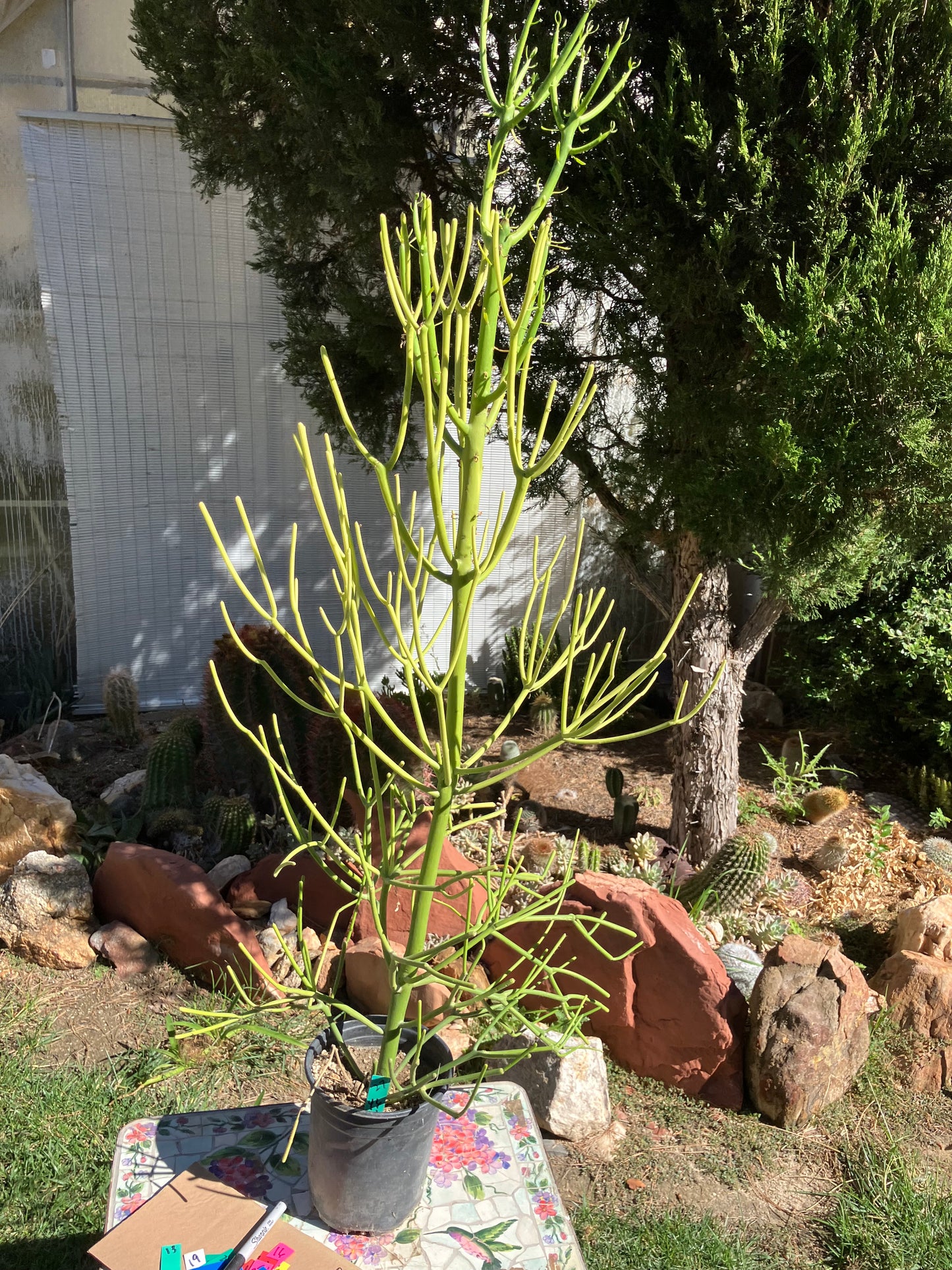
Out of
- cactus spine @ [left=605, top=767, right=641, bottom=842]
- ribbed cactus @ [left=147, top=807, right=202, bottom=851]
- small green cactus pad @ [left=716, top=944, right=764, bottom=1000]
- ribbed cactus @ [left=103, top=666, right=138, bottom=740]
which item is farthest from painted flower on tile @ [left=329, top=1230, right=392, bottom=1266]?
ribbed cactus @ [left=103, top=666, right=138, bottom=740]

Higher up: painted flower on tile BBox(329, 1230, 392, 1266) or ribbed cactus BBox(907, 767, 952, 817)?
painted flower on tile BBox(329, 1230, 392, 1266)

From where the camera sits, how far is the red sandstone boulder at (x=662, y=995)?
2.85 m

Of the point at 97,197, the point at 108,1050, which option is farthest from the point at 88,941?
the point at 97,197

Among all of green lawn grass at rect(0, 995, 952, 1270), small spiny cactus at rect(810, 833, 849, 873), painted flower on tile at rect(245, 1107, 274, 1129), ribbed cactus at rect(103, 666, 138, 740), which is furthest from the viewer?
ribbed cactus at rect(103, 666, 138, 740)

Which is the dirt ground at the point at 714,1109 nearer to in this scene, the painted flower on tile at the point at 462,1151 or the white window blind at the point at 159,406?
the painted flower on tile at the point at 462,1151

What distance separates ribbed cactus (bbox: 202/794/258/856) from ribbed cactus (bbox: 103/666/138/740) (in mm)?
1520

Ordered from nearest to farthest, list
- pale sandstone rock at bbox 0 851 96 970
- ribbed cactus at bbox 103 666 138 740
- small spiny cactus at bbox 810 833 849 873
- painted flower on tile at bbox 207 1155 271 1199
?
1. painted flower on tile at bbox 207 1155 271 1199
2. pale sandstone rock at bbox 0 851 96 970
3. small spiny cactus at bbox 810 833 849 873
4. ribbed cactus at bbox 103 666 138 740

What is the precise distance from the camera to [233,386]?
5.79m

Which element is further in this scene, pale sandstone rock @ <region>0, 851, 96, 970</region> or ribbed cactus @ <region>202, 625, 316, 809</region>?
ribbed cactus @ <region>202, 625, 316, 809</region>

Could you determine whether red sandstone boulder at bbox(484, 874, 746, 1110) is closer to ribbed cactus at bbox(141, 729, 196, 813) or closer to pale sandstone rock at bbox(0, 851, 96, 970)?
pale sandstone rock at bbox(0, 851, 96, 970)

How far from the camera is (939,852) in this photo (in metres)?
4.11

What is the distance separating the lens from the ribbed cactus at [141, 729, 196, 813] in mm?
4211

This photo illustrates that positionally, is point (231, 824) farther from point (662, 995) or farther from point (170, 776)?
point (662, 995)

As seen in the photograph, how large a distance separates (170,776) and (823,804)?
3.02 meters
